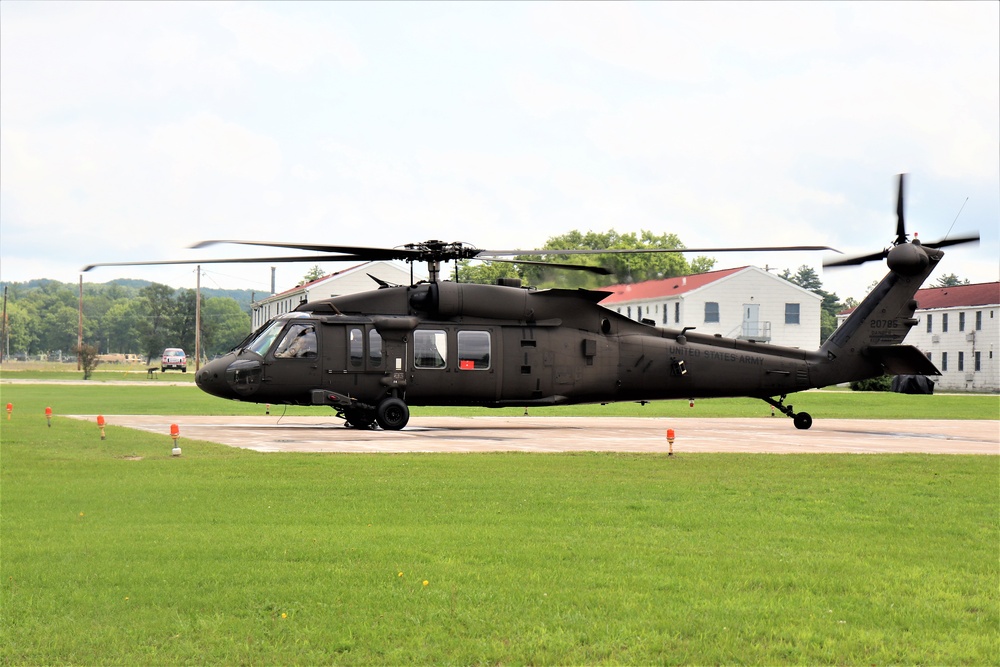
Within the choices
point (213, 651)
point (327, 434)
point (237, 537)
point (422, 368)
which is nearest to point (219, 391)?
point (327, 434)

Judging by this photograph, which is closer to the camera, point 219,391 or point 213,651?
point 213,651

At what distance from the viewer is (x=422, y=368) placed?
27203 millimetres

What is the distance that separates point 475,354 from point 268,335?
17.9ft

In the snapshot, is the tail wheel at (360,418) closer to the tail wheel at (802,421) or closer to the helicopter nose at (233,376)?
the helicopter nose at (233,376)

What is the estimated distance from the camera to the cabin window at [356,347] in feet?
87.6

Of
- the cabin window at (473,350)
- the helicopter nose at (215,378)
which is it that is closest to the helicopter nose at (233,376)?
the helicopter nose at (215,378)

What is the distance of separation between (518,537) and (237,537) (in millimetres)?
3165

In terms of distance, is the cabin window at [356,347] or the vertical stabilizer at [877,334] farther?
the vertical stabilizer at [877,334]

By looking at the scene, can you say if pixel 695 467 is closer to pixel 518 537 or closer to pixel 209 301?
pixel 518 537

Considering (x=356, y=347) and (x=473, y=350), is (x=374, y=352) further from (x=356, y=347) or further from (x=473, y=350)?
(x=473, y=350)

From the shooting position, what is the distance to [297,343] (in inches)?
1035

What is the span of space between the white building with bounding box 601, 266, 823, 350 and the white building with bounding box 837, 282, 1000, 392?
9063mm

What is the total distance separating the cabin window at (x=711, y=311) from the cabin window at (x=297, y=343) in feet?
194

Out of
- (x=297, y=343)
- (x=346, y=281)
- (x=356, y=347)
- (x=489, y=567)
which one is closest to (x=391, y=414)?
(x=356, y=347)
